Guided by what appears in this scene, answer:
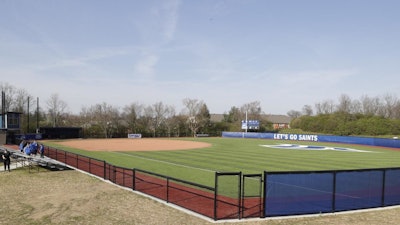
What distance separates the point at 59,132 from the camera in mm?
Result: 69875

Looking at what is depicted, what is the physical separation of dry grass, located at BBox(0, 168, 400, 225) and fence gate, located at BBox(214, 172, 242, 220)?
29.6 inches

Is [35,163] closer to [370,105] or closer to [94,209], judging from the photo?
[94,209]

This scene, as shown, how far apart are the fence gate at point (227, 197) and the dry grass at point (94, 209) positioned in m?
0.75

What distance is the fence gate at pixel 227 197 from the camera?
11.3 m

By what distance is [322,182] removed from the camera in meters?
12.2

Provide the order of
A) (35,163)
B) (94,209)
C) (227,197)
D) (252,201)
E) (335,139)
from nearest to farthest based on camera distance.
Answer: (94,209), (252,201), (227,197), (35,163), (335,139)

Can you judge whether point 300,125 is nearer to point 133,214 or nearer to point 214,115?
point 214,115

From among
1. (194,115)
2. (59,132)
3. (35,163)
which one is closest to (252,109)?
(194,115)

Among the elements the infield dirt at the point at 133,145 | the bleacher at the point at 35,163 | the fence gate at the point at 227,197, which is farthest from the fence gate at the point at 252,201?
the infield dirt at the point at 133,145

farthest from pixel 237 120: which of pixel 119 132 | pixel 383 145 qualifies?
pixel 383 145

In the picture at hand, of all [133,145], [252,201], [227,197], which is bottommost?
[133,145]

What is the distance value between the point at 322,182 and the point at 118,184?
10.2m

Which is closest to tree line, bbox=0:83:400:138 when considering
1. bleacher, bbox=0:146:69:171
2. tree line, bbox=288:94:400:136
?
tree line, bbox=288:94:400:136

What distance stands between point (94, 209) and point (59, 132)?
61996 millimetres
